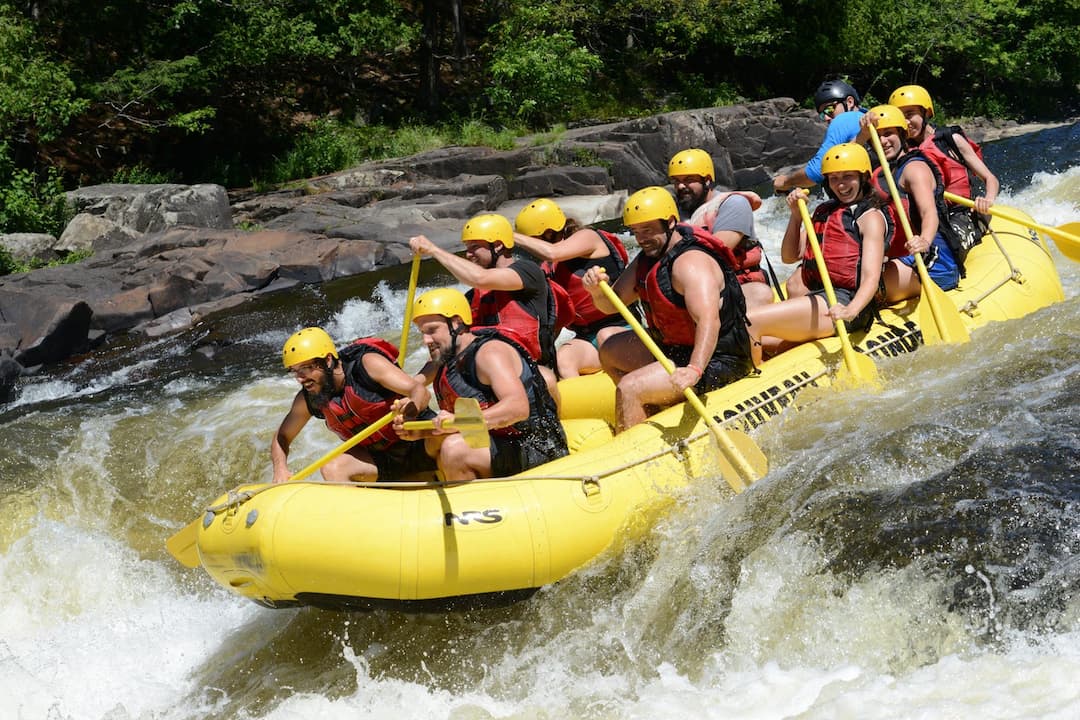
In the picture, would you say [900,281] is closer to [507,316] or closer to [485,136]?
[507,316]

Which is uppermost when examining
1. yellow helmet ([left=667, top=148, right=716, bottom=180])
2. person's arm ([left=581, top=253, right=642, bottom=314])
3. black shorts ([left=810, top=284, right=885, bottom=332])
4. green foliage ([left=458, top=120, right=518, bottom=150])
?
yellow helmet ([left=667, top=148, right=716, bottom=180])

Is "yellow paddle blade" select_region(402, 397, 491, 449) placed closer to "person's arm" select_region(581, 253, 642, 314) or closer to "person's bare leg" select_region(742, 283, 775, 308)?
"person's arm" select_region(581, 253, 642, 314)

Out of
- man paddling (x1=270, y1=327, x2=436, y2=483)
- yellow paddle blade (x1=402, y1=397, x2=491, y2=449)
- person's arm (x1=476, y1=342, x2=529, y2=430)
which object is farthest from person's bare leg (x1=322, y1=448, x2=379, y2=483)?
yellow paddle blade (x1=402, y1=397, x2=491, y2=449)

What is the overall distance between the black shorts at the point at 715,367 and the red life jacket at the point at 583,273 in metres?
0.68

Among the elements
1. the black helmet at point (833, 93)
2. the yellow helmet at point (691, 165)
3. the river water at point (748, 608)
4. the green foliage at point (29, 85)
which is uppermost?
the green foliage at point (29, 85)

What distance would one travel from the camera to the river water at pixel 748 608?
3.75 m

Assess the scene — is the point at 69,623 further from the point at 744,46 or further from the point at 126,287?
the point at 744,46

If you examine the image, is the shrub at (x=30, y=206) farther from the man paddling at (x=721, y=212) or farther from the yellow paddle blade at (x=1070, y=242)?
the yellow paddle blade at (x=1070, y=242)

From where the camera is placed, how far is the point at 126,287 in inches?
498

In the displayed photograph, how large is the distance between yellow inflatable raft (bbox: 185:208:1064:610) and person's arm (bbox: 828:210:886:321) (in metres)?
1.11

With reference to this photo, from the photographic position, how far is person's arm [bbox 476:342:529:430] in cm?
463

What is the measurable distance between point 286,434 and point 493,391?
1236 mm

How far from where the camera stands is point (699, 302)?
5.03m

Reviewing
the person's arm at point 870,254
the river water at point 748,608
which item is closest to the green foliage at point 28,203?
the river water at point 748,608
